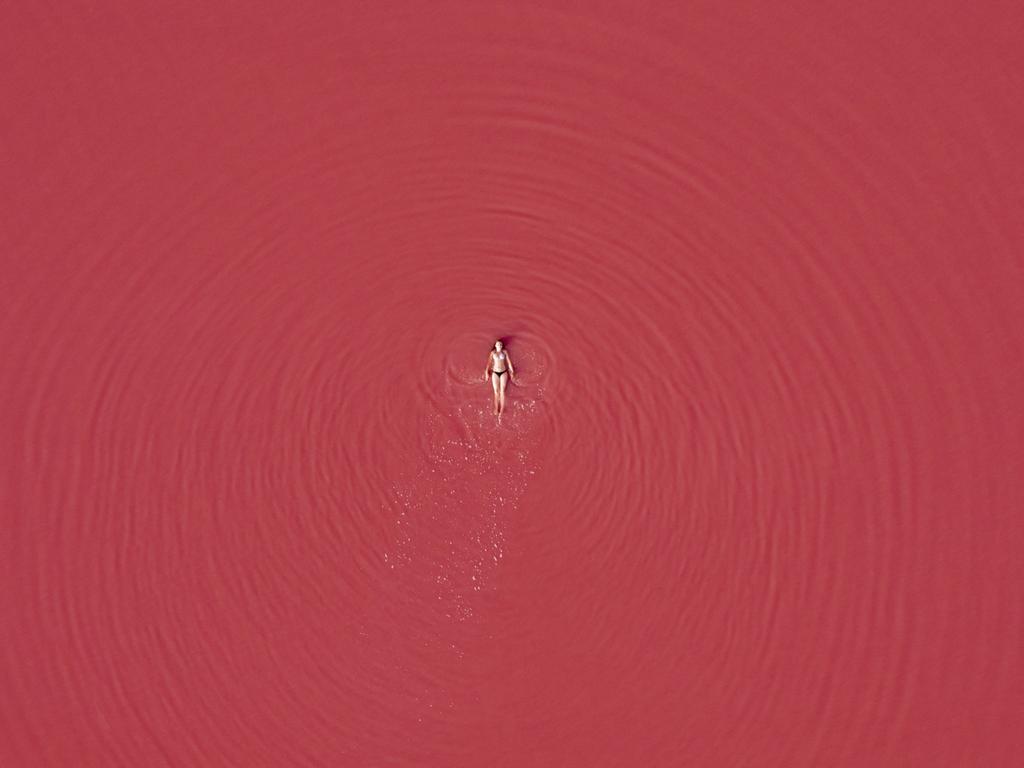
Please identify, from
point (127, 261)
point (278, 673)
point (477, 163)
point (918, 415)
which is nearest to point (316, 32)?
point (477, 163)

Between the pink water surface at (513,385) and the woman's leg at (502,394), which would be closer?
the woman's leg at (502,394)

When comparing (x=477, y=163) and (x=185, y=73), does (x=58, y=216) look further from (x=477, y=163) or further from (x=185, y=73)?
(x=477, y=163)

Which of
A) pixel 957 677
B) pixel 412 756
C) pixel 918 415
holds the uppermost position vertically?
pixel 918 415

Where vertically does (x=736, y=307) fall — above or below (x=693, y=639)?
above

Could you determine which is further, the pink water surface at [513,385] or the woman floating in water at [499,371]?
the pink water surface at [513,385]

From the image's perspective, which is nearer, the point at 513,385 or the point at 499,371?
the point at 499,371
